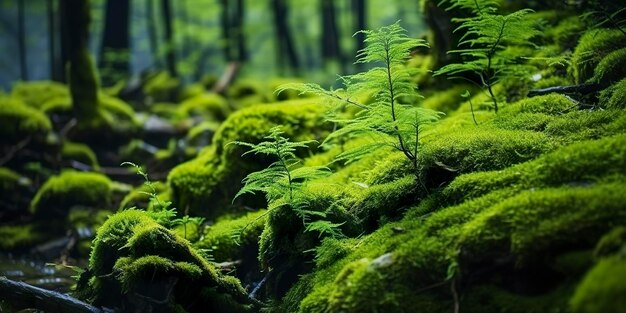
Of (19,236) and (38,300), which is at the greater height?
(38,300)

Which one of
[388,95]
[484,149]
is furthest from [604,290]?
[388,95]

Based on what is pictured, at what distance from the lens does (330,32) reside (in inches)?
784

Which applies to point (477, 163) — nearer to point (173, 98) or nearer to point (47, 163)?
point (47, 163)

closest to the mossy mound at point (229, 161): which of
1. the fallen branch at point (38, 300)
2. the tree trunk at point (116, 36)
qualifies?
the fallen branch at point (38, 300)

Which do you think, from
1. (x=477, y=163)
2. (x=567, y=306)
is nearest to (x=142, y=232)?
(x=477, y=163)

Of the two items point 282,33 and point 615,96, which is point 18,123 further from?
point 282,33

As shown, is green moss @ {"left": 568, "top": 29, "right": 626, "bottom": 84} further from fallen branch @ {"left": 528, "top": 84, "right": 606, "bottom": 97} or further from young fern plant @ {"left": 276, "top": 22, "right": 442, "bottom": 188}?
young fern plant @ {"left": 276, "top": 22, "right": 442, "bottom": 188}

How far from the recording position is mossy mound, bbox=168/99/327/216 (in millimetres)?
6574

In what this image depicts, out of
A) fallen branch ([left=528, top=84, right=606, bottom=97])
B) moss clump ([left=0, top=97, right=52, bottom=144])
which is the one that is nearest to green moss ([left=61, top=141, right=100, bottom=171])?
moss clump ([left=0, top=97, right=52, bottom=144])

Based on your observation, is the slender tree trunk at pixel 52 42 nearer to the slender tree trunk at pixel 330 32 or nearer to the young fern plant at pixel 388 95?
the slender tree trunk at pixel 330 32

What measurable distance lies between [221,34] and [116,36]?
10.2 meters

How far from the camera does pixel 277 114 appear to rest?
7031 millimetres

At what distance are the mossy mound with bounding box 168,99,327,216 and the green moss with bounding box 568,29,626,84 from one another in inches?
115

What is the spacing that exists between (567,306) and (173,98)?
656 inches
